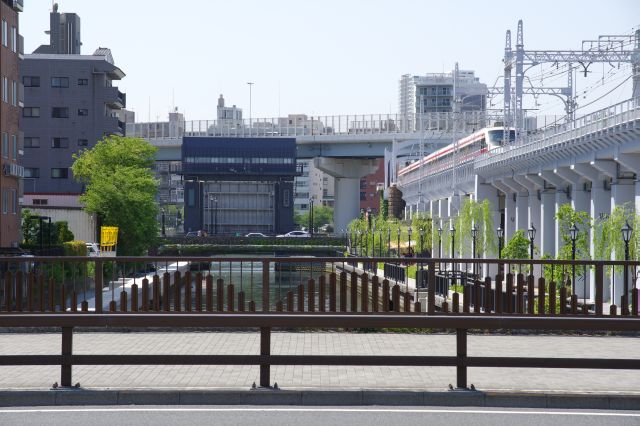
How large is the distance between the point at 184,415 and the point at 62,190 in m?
97.4

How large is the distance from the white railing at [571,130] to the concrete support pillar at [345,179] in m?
77.4

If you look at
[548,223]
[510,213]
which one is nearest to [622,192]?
[548,223]

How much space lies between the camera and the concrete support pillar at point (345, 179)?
150 metres

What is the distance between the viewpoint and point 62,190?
105562 millimetres

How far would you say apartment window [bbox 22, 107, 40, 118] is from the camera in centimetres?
10381

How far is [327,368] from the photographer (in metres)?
14.7

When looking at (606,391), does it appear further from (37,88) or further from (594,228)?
(37,88)

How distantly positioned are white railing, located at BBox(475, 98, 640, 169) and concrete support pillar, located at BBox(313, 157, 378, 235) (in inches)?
3049

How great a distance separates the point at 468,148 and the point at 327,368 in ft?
244

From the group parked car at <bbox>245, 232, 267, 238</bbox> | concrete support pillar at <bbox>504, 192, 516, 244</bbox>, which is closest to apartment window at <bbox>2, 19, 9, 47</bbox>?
concrete support pillar at <bbox>504, 192, 516, 244</bbox>

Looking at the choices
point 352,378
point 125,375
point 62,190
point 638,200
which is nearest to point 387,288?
point 352,378

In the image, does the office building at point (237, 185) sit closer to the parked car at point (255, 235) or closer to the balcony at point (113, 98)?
the parked car at point (255, 235)

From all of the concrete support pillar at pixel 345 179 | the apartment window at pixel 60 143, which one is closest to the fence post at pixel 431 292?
the apartment window at pixel 60 143

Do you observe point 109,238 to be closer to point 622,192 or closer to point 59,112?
point 622,192
